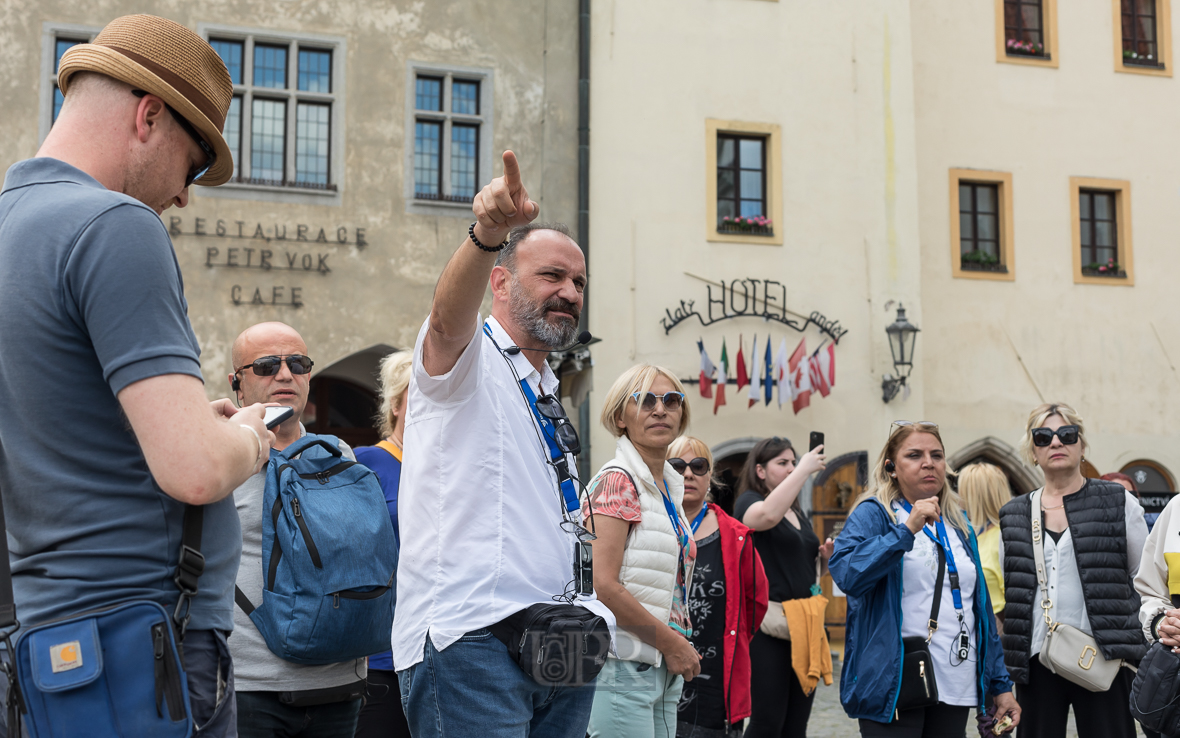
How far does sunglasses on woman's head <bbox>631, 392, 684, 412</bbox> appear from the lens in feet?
14.5

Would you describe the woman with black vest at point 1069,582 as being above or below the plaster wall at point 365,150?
below

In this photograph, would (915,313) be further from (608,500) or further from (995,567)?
(608,500)

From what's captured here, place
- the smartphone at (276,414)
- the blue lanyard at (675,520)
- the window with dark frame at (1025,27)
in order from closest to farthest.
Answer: the smartphone at (276,414)
the blue lanyard at (675,520)
the window with dark frame at (1025,27)

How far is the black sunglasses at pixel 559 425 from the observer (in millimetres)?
2773

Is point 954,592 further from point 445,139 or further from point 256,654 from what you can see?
point 445,139

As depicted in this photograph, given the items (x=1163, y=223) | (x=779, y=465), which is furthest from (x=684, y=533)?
(x=1163, y=223)

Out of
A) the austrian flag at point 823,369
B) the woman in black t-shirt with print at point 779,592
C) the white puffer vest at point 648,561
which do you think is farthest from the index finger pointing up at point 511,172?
the austrian flag at point 823,369

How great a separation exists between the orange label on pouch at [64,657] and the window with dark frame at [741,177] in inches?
557

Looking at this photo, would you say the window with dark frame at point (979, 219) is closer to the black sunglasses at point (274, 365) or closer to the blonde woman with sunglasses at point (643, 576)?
the blonde woman with sunglasses at point (643, 576)

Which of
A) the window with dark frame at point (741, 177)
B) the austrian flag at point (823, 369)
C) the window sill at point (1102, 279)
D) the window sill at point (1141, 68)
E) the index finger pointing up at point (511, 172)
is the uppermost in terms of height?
the window sill at point (1141, 68)

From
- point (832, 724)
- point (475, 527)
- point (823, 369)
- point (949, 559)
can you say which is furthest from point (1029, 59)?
point (475, 527)

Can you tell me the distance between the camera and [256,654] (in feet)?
10.7

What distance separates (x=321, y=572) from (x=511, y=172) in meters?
1.39

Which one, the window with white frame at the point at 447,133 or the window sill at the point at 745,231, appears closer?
the window with white frame at the point at 447,133
